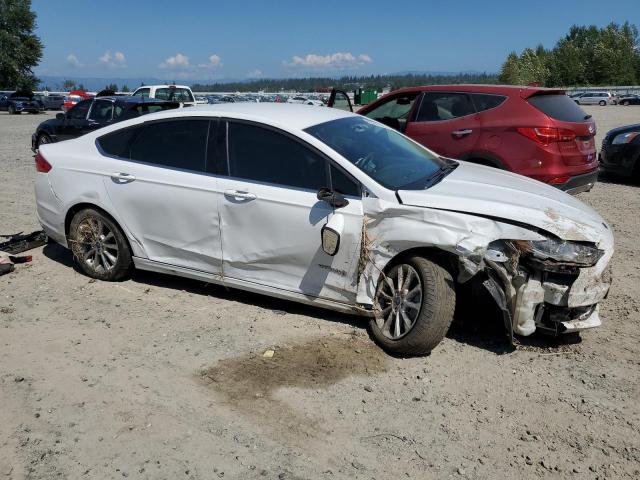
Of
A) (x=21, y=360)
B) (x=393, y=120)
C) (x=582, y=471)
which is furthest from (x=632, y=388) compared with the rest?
(x=393, y=120)

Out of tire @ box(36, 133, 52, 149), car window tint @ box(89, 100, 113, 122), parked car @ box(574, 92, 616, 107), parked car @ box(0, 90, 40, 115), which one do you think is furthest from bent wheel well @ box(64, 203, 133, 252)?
parked car @ box(574, 92, 616, 107)

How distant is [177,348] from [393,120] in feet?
18.0

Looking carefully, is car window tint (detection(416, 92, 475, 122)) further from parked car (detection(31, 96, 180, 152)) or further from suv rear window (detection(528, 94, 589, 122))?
parked car (detection(31, 96, 180, 152))

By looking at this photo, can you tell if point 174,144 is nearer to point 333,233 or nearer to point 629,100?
point 333,233

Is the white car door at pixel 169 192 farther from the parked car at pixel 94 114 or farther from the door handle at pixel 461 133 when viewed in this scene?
the parked car at pixel 94 114

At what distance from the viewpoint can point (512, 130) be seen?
7141 mm

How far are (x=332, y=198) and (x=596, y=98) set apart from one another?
63.3 meters

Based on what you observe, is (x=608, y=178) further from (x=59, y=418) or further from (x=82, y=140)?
(x=59, y=418)

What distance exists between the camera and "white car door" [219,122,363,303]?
4.31m

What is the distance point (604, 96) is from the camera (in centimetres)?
5875

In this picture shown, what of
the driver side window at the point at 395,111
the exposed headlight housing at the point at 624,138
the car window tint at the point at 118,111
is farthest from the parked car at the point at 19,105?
the exposed headlight housing at the point at 624,138

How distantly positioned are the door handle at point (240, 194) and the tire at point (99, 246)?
50.9 inches

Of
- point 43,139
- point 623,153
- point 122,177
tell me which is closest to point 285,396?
point 122,177

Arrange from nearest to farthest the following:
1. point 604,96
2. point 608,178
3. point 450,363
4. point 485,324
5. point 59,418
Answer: point 59,418 < point 450,363 < point 485,324 < point 608,178 < point 604,96
